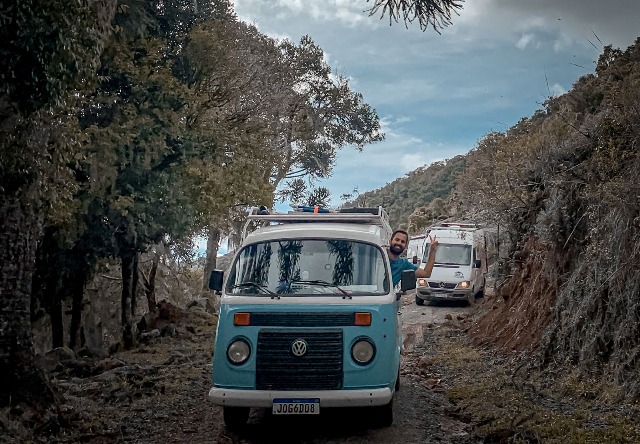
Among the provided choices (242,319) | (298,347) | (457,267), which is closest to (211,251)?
(457,267)

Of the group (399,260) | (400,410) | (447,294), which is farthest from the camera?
(447,294)

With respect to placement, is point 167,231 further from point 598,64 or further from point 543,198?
point 598,64

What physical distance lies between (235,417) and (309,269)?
194 centimetres

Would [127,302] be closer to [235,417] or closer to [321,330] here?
[235,417]

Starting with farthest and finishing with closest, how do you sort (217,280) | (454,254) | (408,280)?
(454,254)
(217,280)
(408,280)

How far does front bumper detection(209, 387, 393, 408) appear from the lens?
7.55 meters

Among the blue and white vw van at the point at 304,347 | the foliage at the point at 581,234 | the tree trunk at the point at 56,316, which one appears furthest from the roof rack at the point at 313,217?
the tree trunk at the point at 56,316

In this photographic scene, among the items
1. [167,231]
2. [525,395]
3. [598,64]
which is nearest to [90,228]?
[167,231]

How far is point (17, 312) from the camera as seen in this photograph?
8.51 m

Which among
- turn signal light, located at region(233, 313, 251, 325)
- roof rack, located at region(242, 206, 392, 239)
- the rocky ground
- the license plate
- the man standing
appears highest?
roof rack, located at region(242, 206, 392, 239)

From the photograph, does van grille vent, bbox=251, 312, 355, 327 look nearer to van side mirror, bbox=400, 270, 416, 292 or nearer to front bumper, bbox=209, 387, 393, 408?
front bumper, bbox=209, 387, 393, 408

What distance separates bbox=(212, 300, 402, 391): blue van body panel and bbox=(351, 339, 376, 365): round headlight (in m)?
0.04

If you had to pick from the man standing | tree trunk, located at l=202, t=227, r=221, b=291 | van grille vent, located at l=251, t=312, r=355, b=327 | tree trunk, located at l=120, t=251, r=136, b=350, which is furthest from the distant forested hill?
van grille vent, located at l=251, t=312, r=355, b=327

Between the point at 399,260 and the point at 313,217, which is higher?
the point at 313,217
